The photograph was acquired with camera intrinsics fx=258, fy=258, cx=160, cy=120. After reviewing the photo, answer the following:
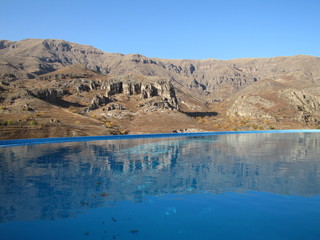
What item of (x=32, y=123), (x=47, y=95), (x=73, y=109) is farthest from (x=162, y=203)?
(x=47, y=95)

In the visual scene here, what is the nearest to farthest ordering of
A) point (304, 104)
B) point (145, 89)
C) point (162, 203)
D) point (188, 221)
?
point (188, 221) → point (162, 203) → point (145, 89) → point (304, 104)

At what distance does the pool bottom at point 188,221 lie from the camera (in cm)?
699

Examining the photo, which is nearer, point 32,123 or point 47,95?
point 32,123

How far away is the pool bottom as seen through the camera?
6.99m

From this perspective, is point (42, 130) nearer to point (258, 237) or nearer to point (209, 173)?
point (209, 173)

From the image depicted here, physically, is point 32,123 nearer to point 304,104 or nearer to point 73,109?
point 73,109

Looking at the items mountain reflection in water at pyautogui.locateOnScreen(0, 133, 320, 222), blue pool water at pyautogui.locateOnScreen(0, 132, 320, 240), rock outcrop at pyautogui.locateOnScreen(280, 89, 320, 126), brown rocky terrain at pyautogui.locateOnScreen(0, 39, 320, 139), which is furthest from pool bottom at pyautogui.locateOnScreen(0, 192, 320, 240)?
rock outcrop at pyautogui.locateOnScreen(280, 89, 320, 126)

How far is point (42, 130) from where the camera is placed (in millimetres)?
50812

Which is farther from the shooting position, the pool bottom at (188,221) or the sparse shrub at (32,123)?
the sparse shrub at (32,123)

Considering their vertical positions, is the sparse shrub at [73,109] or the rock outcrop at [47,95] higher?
the rock outcrop at [47,95]

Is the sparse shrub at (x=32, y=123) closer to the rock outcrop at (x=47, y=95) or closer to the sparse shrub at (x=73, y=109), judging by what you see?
the sparse shrub at (x=73, y=109)

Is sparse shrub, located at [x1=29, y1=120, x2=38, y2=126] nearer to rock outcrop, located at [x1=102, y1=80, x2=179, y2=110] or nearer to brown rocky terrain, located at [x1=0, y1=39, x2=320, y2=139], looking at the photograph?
brown rocky terrain, located at [x1=0, y1=39, x2=320, y2=139]

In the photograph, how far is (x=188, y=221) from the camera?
790 cm

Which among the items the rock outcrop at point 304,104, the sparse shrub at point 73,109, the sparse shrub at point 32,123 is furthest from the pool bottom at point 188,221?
the rock outcrop at point 304,104
